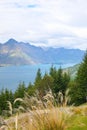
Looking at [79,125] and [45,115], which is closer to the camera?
[45,115]

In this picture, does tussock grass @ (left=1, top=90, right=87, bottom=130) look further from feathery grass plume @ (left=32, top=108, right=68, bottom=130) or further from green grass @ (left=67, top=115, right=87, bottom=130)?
green grass @ (left=67, top=115, right=87, bottom=130)

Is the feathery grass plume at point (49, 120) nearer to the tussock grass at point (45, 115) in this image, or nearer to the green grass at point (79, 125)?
the tussock grass at point (45, 115)

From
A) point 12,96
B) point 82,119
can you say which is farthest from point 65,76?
point 82,119

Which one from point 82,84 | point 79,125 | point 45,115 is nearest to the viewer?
point 45,115

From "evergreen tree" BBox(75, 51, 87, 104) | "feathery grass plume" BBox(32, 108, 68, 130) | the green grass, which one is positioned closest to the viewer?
"feathery grass plume" BBox(32, 108, 68, 130)

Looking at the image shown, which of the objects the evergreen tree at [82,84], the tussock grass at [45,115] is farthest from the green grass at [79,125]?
the evergreen tree at [82,84]

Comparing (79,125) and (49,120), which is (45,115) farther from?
(79,125)

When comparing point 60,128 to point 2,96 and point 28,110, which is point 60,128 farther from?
point 2,96

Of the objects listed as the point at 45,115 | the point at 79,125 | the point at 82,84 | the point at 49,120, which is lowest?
the point at 82,84

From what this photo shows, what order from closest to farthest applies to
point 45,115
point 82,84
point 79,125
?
point 45,115, point 79,125, point 82,84

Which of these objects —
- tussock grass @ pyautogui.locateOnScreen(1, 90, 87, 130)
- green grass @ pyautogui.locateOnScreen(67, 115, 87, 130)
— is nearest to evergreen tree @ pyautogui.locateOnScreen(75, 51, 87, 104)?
green grass @ pyautogui.locateOnScreen(67, 115, 87, 130)

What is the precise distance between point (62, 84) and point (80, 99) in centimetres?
1236

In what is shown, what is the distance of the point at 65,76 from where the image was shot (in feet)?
218

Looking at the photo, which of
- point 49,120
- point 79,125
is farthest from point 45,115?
point 79,125
